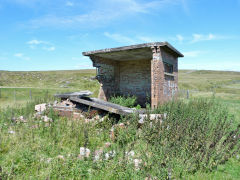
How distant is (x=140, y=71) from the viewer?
11.8 m

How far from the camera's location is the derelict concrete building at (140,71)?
27.0ft

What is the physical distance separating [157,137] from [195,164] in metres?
1.12

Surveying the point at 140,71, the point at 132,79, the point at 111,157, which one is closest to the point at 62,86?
the point at 132,79

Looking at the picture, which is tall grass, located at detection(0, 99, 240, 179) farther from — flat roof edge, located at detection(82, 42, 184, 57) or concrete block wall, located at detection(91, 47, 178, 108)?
concrete block wall, located at detection(91, 47, 178, 108)

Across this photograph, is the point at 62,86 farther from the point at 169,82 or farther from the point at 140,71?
the point at 169,82

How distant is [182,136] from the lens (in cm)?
422

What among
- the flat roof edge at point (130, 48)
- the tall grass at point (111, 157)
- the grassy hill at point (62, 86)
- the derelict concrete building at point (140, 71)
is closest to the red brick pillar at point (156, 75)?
the derelict concrete building at point (140, 71)

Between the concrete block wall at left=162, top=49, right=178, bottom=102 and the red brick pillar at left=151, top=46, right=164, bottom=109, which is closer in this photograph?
the red brick pillar at left=151, top=46, right=164, bottom=109

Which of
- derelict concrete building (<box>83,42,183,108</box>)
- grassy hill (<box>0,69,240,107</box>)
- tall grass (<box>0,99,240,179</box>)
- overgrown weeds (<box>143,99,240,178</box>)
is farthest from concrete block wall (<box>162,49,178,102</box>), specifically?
grassy hill (<box>0,69,240,107</box>)

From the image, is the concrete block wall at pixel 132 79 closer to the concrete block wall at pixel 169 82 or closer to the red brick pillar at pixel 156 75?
the concrete block wall at pixel 169 82

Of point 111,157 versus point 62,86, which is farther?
point 62,86

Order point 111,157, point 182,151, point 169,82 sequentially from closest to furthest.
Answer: point 111,157 → point 182,151 → point 169,82

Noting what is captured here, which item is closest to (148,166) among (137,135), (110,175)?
(110,175)

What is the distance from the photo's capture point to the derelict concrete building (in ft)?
27.0
